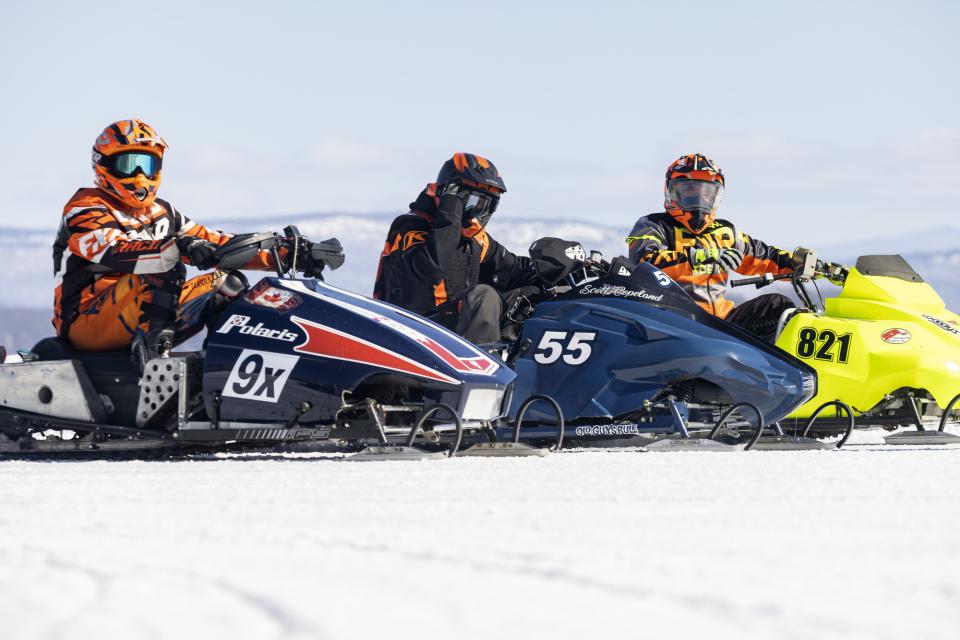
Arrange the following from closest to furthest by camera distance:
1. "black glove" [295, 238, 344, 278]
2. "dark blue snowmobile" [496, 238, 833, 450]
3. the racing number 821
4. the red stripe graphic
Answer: the red stripe graphic
"black glove" [295, 238, 344, 278]
"dark blue snowmobile" [496, 238, 833, 450]
the racing number 821

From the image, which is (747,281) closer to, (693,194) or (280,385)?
(693,194)

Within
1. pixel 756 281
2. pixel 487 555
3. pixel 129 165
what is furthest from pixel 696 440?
pixel 487 555

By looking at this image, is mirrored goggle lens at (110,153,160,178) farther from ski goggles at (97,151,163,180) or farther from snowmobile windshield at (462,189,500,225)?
snowmobile windshield at (462,189,500,225)

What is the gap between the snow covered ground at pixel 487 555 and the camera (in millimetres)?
2939

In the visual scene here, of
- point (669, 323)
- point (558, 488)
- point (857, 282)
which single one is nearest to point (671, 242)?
point (857, 282)

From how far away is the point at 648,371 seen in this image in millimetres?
8094

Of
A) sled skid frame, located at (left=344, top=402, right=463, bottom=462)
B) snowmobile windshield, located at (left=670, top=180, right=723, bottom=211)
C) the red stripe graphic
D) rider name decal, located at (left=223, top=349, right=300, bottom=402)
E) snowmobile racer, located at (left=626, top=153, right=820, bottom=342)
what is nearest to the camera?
sled skid frame, located at (left=344, top=402, right=463, bottom=462)

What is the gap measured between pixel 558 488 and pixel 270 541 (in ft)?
5.60

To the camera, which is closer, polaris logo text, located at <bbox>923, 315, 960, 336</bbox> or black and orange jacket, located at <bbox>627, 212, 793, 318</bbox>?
polaris logo text, located at <bbox>923, 315, 960, 336</bbox>

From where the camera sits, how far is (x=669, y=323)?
8117 millimetres

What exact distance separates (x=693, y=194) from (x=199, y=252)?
4.08 m

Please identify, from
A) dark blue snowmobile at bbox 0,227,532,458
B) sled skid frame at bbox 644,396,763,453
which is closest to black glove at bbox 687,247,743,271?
sled skid frame at bbox 644,396,763,453

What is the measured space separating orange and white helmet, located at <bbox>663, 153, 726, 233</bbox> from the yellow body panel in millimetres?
1369

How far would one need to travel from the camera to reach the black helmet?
29.6ft
